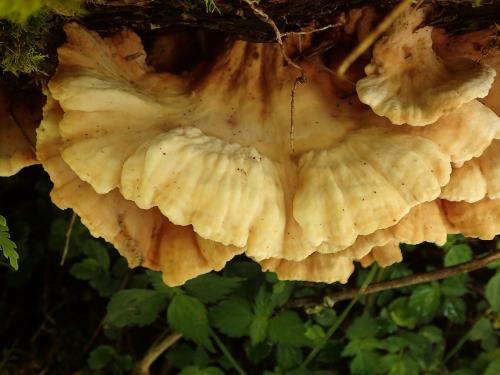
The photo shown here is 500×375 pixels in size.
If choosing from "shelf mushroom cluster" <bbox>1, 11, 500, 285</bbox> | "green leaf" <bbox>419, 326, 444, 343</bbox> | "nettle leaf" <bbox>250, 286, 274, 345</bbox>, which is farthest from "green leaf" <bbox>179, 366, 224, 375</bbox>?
"green leaf" <bbox>419, 326, 444, 343</bbox>

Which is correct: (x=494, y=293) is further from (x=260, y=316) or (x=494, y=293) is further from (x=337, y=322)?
(x=260, y=316)

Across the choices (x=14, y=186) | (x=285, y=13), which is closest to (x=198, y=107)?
(x=285, y=13)

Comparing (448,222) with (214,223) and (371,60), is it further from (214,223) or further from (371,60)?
(214,223)

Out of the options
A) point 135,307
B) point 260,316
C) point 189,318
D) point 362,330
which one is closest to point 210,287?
point 189,318

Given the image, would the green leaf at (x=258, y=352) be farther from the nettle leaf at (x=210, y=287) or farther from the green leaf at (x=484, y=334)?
the green leaf at (x=484, y=334)

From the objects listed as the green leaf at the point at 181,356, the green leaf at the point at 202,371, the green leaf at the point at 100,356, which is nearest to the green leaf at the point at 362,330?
the green leaf at the point at 202,371

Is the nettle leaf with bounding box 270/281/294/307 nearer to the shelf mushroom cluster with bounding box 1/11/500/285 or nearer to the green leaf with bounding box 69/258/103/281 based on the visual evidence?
the shelf mushroom cluster with bounding box 1/11/500/285

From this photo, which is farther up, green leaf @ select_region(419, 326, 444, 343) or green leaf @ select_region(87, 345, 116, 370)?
green leaf @ select_region(419, 326, 444, 343)
